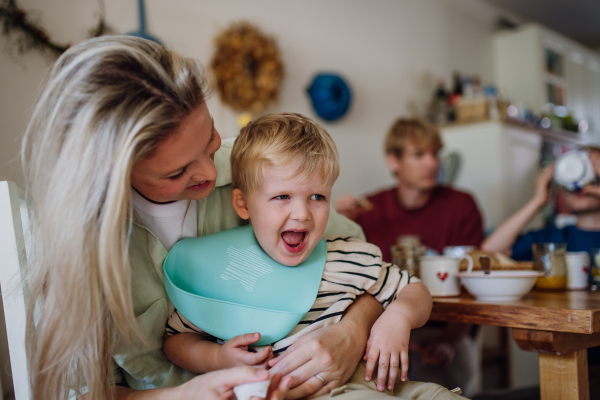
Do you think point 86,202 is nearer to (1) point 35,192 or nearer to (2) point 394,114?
(1) point 35,192

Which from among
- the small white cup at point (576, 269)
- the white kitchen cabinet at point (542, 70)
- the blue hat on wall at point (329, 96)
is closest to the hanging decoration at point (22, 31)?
the blue hat on wall at point (329, 96)

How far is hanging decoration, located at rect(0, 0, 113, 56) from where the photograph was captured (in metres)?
1.77

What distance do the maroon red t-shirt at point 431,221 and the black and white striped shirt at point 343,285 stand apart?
1.31 metres

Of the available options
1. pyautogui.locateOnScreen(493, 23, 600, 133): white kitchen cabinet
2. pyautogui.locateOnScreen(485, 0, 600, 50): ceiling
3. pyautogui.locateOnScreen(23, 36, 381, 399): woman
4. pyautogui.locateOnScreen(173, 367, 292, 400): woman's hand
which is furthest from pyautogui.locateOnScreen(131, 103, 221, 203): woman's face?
pyautogui.locateOnScreen(485, 0, 600, 50): ceiling

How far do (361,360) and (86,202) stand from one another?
0.57 meters

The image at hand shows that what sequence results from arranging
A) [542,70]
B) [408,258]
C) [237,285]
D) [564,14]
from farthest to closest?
[564,14] → [542,70] → [408,258] → [237,285]

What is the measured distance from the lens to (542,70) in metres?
4.21

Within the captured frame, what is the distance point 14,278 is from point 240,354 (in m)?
0.43

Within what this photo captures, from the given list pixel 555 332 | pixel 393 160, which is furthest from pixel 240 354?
pixel 393 160

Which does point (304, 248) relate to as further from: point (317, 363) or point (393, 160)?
point (393, 160)

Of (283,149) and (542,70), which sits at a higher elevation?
(542,70)

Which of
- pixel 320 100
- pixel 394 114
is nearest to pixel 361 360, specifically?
pixel 320 100

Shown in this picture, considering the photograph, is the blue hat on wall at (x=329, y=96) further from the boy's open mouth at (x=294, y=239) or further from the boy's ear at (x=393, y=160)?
the boy's open mouth at (x=294, y=239)

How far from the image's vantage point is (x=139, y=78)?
765mm
